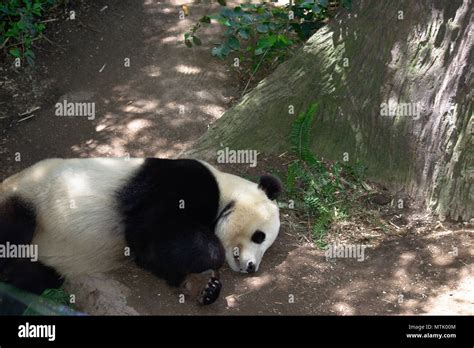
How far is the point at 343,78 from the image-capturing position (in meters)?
8.25

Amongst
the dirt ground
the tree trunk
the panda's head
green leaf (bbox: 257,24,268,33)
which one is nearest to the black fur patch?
the panda's head

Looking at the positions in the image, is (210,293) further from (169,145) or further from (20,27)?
(20,27)

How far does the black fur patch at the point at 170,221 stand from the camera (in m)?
6.53

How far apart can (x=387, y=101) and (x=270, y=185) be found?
190 cm

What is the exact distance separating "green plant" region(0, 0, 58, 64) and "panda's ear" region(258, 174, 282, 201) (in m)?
4.72

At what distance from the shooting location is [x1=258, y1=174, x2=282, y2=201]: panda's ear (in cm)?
721

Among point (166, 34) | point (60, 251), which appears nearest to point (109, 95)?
point (166, 34)

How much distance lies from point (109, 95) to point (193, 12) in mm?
2536

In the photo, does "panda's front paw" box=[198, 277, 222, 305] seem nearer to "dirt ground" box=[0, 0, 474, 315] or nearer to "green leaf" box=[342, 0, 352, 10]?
"dirt ground" box=[0, 0, 474, 315]

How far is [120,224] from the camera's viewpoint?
22.0 ft

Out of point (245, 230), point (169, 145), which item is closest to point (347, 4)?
point (169, 145)

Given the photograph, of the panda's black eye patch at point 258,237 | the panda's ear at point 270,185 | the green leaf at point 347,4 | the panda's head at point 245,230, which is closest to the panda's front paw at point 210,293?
the panda's head at point 245,230

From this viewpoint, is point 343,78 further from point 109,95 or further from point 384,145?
point 109,95

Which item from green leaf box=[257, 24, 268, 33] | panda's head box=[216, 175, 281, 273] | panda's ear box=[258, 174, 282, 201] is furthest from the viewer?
green leaf box=[257, 24, 268, 33]
